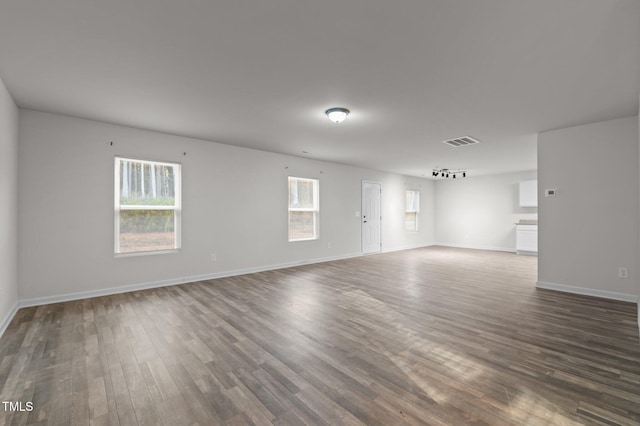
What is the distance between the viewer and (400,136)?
208 inches

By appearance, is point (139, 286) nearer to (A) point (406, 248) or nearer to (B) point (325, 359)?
(B) point (325, 359)

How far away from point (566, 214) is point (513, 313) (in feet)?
7.22

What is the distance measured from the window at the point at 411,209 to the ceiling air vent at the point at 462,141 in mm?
4767

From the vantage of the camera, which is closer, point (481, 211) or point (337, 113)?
point (337, 113)

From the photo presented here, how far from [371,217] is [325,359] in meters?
6.80

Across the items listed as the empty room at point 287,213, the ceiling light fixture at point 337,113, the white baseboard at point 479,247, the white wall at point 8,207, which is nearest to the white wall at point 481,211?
the white baseboard at point 479,247

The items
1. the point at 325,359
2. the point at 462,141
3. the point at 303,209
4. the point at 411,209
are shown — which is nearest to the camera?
the point at 325,359

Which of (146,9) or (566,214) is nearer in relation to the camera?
(146,9)

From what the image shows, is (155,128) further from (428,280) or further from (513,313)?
(513,313)

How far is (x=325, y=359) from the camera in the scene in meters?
2.45

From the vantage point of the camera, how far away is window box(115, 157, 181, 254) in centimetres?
464

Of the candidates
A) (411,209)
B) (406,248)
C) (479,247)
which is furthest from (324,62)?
(479,247)

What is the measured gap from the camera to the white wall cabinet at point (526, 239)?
28.1 feet

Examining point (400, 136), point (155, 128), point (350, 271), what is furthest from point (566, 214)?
point (155, 128)
